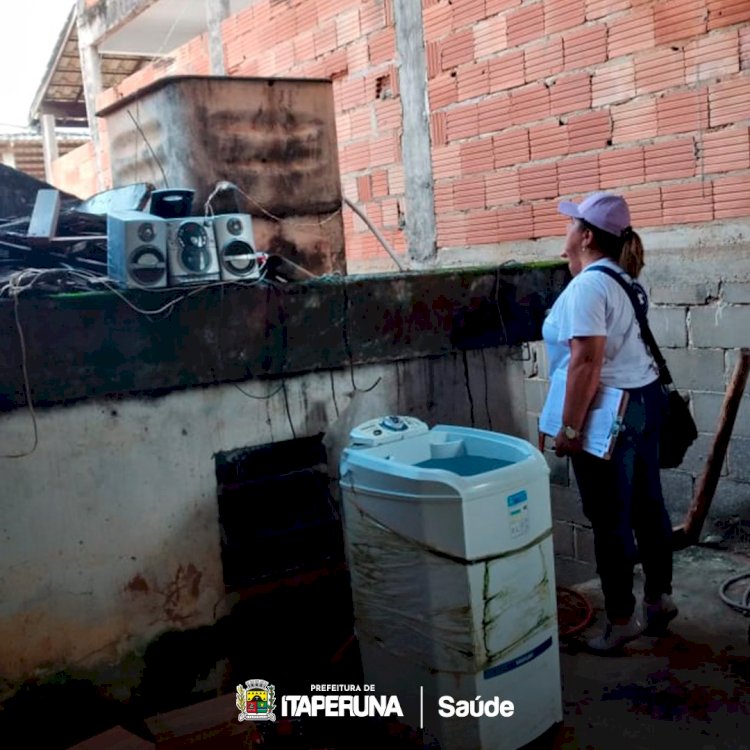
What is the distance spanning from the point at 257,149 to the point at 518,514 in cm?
275

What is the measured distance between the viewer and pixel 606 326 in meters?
2.95

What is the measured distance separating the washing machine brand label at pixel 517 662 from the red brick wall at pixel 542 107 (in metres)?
2.55

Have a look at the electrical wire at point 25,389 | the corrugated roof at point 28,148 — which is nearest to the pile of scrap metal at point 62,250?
the electrical wire at point 25,389

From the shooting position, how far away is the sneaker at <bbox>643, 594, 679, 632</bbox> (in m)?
3.31

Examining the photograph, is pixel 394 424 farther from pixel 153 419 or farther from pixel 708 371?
pixel 708 371

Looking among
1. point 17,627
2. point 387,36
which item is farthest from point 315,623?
point 387,36

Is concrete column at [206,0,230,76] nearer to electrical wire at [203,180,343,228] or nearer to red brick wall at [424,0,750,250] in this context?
red brick wall at [424,0,750,250]

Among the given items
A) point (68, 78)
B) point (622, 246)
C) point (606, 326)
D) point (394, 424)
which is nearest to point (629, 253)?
point (622, 246)

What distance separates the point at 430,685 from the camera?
8.65 feet

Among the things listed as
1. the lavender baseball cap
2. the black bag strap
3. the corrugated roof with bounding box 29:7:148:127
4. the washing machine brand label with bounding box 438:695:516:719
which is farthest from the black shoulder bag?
the corrugated roof with bounding box 29:7:148:127

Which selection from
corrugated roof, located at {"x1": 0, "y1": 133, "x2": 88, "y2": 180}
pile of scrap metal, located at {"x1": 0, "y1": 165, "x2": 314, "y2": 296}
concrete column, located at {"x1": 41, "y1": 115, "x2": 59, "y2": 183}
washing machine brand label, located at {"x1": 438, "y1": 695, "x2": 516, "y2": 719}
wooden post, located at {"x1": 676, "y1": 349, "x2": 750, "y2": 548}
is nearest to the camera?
washing machine brand label, located at {"x1": 438, "y1": 695, "x2": 516, "y2": 719}

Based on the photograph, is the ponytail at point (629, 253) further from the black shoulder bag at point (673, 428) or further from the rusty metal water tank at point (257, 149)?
the rusty metal water tank at point (257, 149)

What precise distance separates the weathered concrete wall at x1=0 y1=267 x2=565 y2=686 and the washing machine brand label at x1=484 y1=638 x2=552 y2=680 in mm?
1226

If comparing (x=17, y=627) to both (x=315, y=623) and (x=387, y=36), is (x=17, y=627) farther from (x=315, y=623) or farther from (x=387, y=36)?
(x=387, y=36)
